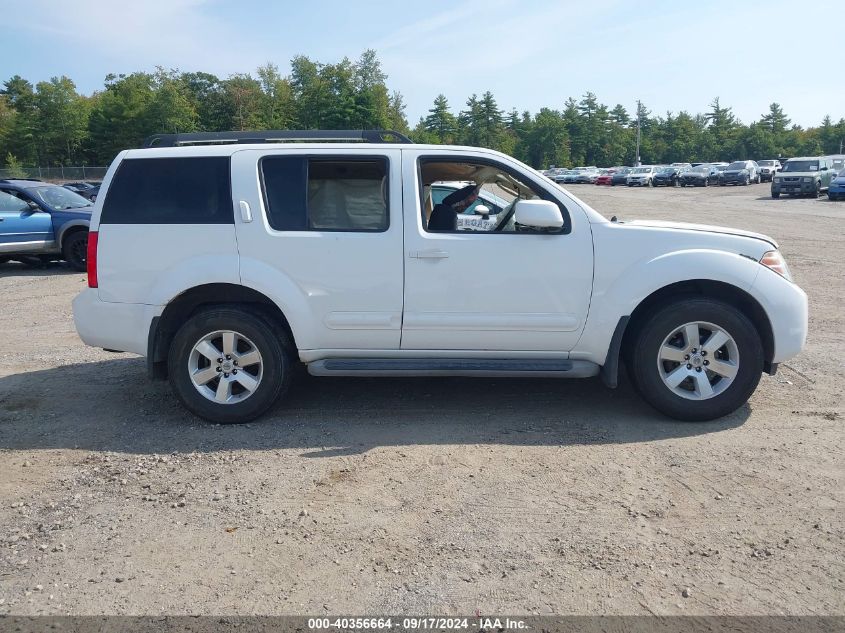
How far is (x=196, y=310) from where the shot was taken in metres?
5.40

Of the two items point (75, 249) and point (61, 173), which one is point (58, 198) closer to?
point (75, 249)

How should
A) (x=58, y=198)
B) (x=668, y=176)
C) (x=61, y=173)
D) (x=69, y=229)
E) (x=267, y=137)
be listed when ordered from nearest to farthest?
(x=267, y=137), (x=69, y=229), (x=58, y=198), (x=61, y=173), (x=668, y=176)

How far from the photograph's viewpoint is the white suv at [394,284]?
5.10m

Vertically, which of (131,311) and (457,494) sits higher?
(131,311)

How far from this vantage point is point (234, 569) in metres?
3.45

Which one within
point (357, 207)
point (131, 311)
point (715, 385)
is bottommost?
point (715, 385)

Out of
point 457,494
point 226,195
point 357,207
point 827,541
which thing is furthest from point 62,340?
point 827,541

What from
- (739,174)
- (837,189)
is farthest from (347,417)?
(739,174)

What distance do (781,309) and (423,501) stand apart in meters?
2.91

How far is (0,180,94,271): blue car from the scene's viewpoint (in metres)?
13.2

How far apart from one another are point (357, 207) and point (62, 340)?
4.59 meters

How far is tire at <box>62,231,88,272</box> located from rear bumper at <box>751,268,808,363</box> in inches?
476

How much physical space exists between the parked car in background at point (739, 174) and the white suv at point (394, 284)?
2007 inches

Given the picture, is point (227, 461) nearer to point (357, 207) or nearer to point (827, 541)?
point (357, 207)
